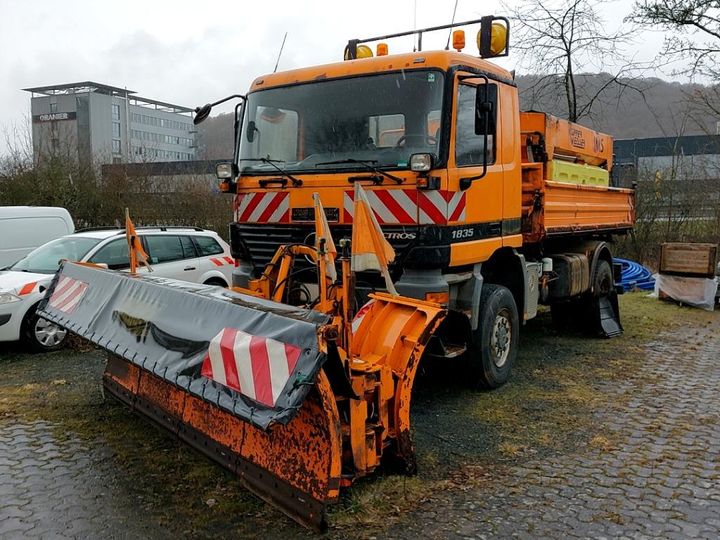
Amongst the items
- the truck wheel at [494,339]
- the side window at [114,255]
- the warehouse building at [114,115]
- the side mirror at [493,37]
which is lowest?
the truck wheel at [494,339]

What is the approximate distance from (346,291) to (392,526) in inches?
51.4

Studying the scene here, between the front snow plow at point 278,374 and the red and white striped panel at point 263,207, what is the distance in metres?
1.39

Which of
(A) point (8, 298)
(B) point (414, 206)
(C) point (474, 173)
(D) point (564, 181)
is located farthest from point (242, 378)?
(A) point (8, 298)

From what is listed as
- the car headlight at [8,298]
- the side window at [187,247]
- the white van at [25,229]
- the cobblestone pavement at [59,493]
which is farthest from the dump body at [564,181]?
the white van at [25,229]

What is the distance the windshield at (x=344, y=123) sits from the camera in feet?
16.8

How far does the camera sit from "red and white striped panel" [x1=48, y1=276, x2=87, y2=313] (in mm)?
5047

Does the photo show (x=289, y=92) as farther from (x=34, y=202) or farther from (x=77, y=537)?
(x=34, y=202)

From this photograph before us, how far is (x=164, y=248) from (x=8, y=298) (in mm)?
2377

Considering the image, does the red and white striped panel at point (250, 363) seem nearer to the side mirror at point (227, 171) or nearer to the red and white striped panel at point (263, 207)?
the red and white striped panel at point (263, 207)

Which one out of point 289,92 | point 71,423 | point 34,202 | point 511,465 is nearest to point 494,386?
point 511,465

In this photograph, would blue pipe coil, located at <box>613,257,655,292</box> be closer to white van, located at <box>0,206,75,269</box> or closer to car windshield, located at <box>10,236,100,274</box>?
car windshield, located at <box>10,236,100,274</box>

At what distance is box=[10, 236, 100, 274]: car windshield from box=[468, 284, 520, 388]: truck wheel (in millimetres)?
5442

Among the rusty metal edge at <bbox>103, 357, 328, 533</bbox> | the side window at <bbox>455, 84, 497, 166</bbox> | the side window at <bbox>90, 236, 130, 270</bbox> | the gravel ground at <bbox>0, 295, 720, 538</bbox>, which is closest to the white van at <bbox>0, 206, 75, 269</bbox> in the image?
the side window at <bbox>90, 236, 130, 270</bbox>

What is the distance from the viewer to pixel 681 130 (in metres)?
18.2
